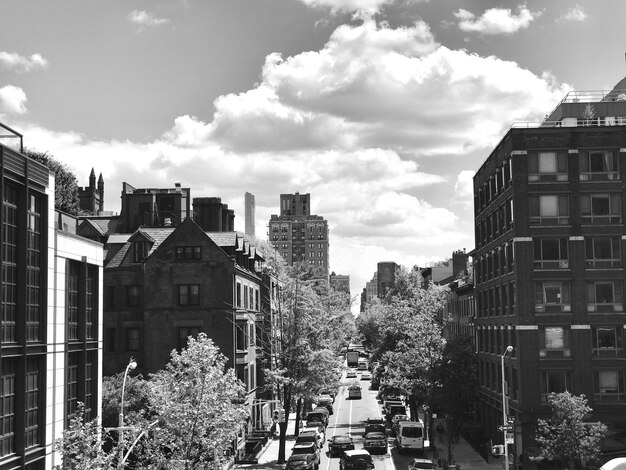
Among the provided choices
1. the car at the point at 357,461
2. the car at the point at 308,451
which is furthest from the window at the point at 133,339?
the car at the point at 357,461

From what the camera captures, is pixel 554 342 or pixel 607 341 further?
pixel 554 342

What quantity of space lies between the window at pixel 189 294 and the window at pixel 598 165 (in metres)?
30.1

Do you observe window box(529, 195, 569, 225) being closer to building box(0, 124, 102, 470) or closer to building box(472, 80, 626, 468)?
building box(472, 80, 626, 468)

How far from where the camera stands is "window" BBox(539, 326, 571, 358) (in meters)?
55.1

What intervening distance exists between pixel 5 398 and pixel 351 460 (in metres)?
23.7

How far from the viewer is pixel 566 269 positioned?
55750mm

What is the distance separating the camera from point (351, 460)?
158ft

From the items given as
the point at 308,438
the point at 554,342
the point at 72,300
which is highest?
the point at 72,300

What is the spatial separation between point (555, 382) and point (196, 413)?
96.7 ft

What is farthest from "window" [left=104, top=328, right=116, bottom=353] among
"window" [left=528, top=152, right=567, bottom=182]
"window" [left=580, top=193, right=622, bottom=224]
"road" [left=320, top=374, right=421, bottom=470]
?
"window" [left=580, top=193, right=622, bottom=224]

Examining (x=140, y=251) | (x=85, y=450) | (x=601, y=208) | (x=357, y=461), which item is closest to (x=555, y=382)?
(x=601, y=208)

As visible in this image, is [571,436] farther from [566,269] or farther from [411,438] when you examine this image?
[411,438]

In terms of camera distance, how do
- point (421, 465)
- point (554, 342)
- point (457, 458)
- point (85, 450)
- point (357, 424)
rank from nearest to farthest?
1. point (85, 450)
2. point (421, 465)
3. point (554, 342)
4. point (457, 458)
5. point (357, 424)

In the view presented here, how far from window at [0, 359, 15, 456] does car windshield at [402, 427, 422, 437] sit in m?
35.8
